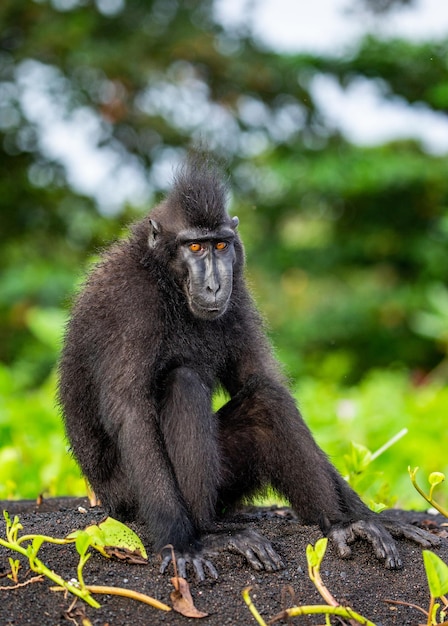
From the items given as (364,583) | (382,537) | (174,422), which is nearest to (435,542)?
(382,537)

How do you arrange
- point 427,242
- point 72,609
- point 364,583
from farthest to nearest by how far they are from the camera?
point 427,242
point 364,583
point 72,609

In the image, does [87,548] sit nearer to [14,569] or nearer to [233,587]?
[14,569]

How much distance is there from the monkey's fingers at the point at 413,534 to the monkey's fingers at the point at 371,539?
0.42ft

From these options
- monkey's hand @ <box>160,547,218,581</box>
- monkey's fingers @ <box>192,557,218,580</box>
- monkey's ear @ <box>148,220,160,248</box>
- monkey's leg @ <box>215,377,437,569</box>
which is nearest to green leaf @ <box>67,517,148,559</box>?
monkey's hand @ <box>160,547,218,581</box>

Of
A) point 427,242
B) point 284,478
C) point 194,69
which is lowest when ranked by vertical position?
point 284,478

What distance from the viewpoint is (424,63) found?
14.0 metres

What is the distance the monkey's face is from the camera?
4.68m

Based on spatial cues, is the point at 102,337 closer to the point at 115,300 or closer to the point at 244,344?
the point at 115,300

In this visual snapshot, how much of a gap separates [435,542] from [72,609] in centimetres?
187

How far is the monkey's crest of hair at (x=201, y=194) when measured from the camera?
4.88 m

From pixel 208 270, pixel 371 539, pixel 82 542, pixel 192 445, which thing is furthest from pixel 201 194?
pixel 82 542

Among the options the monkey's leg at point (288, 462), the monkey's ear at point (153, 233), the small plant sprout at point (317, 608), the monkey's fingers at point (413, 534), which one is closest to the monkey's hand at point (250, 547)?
the small plant sprout at point (317, 608)

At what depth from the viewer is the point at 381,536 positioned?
435 centimetres

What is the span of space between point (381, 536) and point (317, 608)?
3.45 feet
